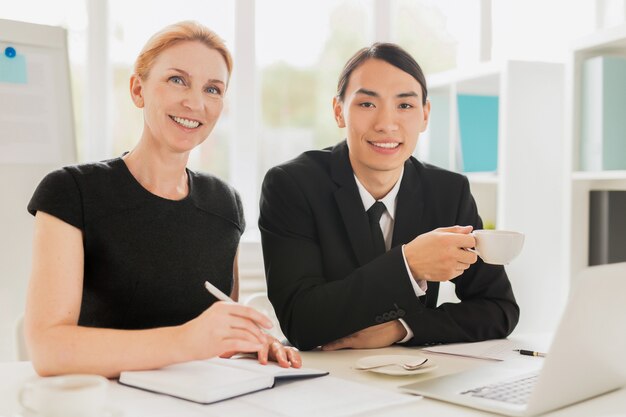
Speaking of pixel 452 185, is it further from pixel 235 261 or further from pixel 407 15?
pixel 407 15

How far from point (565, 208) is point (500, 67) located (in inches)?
25.8

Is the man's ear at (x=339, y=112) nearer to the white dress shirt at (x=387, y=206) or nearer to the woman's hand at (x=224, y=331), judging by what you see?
the white dress shirt at (x=387, y=206)

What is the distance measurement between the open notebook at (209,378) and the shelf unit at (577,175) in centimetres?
169

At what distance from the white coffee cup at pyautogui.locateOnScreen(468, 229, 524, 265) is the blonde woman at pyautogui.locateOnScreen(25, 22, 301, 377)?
1.41 ft

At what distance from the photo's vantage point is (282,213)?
1.85 m

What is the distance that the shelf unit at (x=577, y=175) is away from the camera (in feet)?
8.51

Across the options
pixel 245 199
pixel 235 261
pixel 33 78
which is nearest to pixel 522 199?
pixel 245 199

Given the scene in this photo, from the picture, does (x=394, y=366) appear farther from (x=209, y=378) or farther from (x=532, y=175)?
(x=532, y=175)

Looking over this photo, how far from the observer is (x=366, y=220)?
1857mm

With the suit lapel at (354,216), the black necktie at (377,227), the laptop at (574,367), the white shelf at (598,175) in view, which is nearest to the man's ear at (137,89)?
the suit lapel at (354,216)

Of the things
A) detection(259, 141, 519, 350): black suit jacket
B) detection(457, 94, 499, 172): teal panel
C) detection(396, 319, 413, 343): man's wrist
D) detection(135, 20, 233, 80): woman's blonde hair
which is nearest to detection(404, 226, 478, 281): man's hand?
detection(259, 141, 519, 350): black suit jacket

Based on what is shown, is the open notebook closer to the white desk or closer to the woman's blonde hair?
the white desk

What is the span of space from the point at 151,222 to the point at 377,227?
595 mm

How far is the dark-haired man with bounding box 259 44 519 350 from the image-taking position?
1.64m
